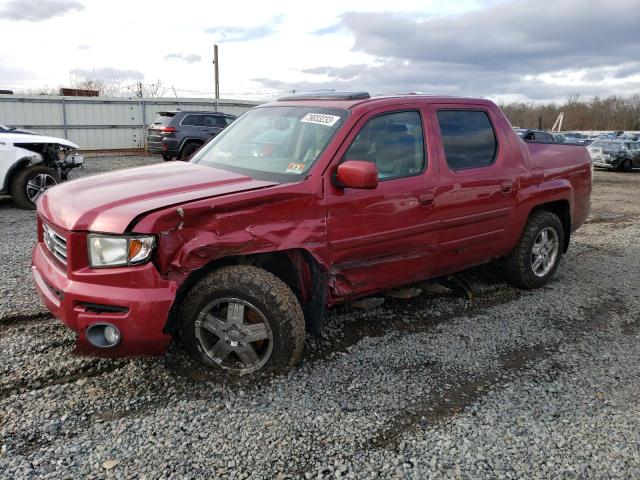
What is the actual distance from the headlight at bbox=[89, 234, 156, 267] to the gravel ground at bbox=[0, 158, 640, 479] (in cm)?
80

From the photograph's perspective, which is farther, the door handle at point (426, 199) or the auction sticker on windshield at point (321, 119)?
the door handle at point (426, 199)

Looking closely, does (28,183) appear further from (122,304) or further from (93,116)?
(93,116)

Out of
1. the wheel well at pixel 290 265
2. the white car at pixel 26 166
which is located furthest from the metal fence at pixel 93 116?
the wheel well at pixel 290 265

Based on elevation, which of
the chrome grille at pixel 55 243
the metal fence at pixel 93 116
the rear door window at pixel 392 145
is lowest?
the chrome grille at pixel 55 243

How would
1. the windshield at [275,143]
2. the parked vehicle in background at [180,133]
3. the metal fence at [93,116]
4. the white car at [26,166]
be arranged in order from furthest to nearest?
the metal fence at [93,116], the parked vehicle in background at [180,133], the white car at [26,166], the windshield at [275,143]

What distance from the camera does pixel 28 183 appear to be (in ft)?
28.6

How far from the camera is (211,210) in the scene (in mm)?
2898

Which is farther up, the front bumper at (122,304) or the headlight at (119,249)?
the headlight at (119,249)

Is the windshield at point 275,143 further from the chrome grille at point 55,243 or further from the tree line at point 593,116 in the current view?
the tree line at point 593,116

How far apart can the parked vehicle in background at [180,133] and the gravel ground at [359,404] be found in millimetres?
13146

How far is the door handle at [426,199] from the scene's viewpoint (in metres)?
3.76

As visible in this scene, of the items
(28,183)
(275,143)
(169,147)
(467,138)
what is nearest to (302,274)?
(275,143)

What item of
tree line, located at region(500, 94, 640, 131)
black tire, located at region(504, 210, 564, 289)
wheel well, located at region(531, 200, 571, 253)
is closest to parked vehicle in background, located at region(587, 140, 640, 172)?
wheel well, located at region(531, 200, 571, 253)

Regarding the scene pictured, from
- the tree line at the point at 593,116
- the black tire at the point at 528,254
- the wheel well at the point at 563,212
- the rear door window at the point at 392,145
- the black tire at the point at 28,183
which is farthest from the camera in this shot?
the tree line at the point at 593,116
